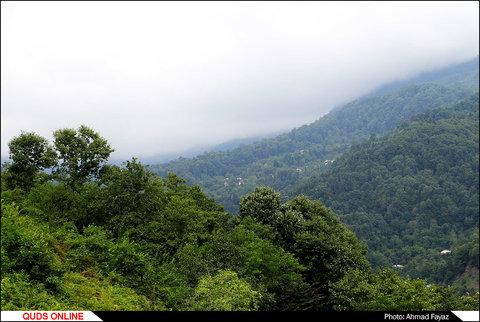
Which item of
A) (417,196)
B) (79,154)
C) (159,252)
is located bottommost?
(417,196)

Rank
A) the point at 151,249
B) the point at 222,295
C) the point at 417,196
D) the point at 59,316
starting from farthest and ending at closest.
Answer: the point at 417,196 → the point at 151,249 → the point at 222,295 → the point at 59,316

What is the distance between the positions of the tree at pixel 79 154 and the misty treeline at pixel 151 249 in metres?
0.09

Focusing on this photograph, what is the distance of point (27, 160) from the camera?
29188 mm

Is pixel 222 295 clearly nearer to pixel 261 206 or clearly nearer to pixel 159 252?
pixel 159 252

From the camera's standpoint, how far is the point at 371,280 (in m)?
27.2

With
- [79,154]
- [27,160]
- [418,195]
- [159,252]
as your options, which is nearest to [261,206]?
[159,252]

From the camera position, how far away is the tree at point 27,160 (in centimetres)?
2834

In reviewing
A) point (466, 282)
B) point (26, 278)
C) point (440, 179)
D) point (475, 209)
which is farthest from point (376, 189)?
point (26, 278)

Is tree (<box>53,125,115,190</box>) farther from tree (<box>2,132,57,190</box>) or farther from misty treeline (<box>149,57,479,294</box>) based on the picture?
misty treeline (<box>149,57,479,294</box>)

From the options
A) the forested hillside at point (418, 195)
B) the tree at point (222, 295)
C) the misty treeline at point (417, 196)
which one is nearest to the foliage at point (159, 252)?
the tree at point (222, 295)

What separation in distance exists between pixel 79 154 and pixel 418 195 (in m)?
155

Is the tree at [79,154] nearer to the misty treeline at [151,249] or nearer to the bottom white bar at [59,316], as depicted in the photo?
the misty treeline at [151,249]

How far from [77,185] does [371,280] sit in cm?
2644

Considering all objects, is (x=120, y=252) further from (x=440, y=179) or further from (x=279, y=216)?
(x=440, y=179)
